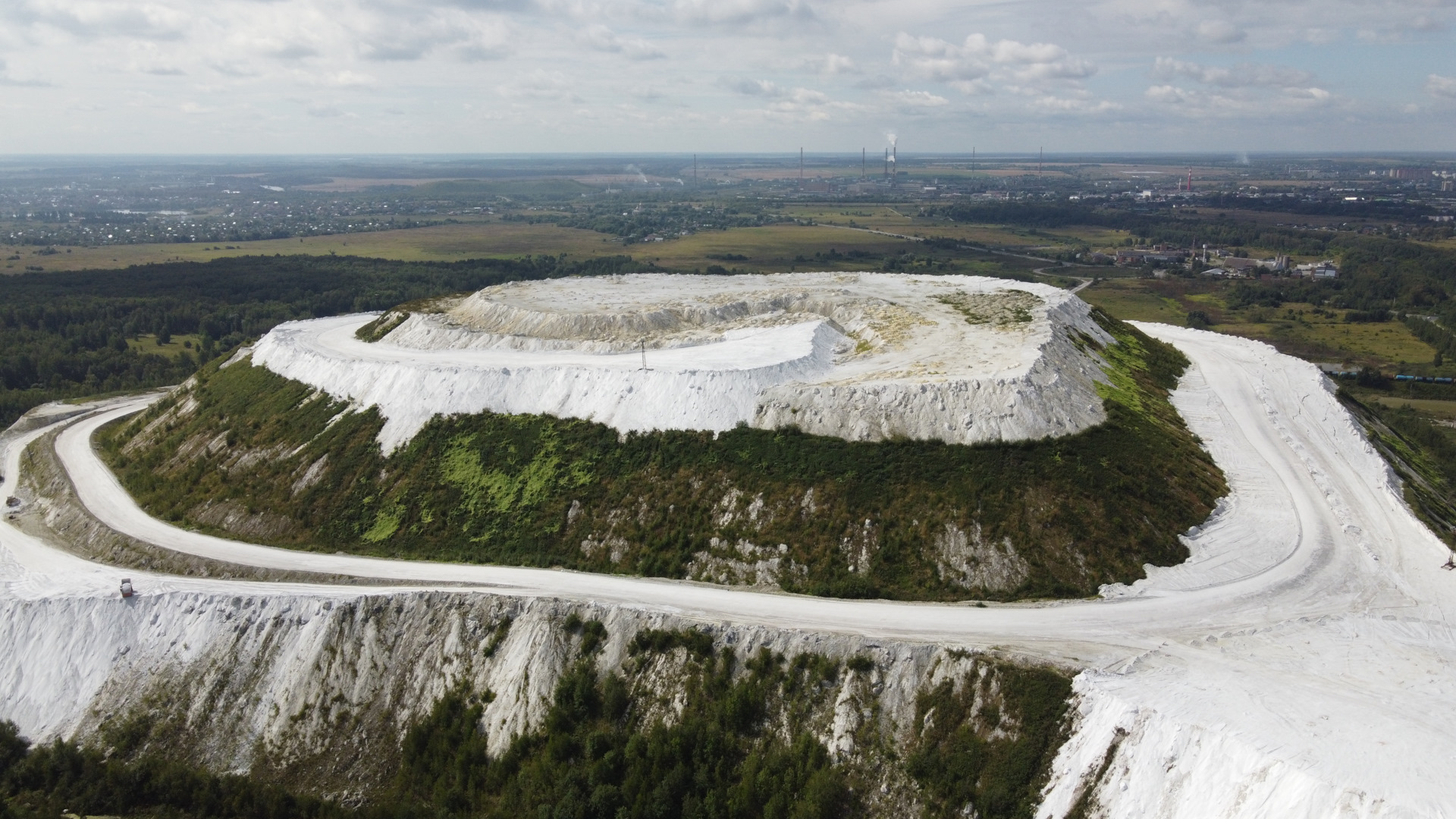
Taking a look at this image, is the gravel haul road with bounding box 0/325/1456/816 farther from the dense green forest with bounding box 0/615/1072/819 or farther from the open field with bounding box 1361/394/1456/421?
the open field with bounding box 1361/394/1456/421

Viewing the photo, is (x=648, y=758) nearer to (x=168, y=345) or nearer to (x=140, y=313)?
(x=168, y=345)

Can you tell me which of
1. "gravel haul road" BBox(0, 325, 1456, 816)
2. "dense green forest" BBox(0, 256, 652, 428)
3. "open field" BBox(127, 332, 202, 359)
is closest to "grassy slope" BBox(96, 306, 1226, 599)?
"gravel haul road" BBox(0, 325, 1456, 816)

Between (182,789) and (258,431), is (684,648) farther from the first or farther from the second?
(258,431)

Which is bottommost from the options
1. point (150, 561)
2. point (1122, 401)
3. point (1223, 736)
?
point (150, 561)

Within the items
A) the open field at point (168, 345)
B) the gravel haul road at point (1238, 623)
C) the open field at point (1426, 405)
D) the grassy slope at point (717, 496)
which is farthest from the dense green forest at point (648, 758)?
the open field at point (168, 345)

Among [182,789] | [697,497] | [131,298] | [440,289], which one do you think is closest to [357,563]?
[182,789]
